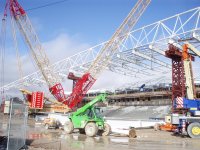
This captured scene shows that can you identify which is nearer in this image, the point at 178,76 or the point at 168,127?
the point at 168,127

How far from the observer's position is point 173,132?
2475 centimetres

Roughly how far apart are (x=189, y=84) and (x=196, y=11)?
55.3 ft

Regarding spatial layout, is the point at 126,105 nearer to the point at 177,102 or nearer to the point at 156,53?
the point at 156,53

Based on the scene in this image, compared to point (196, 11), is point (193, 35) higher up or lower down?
lower down

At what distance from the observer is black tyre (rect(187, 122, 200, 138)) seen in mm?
20406

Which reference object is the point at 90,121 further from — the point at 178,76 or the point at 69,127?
the point at 178,76

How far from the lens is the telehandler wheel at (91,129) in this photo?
71.1 feet

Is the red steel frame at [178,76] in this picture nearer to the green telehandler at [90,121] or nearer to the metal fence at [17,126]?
the green telehandler at [90,121]

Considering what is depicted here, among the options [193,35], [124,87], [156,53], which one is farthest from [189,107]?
[124,87]

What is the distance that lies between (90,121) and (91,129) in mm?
873

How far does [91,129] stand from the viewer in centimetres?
2188

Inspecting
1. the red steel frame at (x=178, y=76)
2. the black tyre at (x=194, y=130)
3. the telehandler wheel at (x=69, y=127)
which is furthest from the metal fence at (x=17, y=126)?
the red steel frame at (x=178, y=76)

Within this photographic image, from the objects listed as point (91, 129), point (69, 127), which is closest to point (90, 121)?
point (91, 129)

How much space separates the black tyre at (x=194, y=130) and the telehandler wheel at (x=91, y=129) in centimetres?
670
